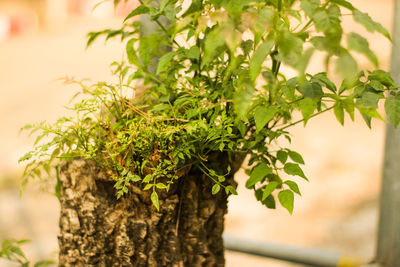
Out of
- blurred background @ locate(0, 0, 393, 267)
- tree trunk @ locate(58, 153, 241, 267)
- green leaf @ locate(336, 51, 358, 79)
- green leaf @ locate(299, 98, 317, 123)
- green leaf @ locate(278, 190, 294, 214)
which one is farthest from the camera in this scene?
blurred background @ locate(0, 0, 393, 267)

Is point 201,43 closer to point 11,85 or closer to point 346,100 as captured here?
point 346,100

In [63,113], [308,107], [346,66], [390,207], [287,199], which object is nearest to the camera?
[346,66]

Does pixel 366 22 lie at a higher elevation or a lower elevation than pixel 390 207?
higher

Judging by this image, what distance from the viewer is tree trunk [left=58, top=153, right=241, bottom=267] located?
85 centimetres

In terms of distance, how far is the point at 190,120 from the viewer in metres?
0.77

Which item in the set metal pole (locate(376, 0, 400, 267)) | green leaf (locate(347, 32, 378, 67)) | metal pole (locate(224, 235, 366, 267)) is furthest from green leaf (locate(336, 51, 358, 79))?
metal pole (locate(224, 235, 366, 267))

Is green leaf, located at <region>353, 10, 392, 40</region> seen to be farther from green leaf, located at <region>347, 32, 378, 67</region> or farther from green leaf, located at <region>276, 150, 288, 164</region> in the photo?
green leaf, located at <region>276, 150, 288, 164</region>

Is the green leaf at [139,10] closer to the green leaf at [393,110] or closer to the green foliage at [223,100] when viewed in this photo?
the green foliage at [223,100]

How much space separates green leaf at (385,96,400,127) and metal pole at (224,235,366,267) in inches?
39.0

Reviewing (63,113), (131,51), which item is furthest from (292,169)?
(63,113)

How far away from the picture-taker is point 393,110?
707 millimetres

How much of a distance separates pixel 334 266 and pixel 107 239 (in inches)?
41.0

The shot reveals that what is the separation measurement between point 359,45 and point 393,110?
26 centimetres

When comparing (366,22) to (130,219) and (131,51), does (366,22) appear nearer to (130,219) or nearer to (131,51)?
A: (131,51)
